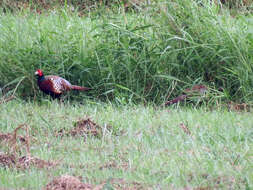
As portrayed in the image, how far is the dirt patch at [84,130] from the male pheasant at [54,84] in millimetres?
1471

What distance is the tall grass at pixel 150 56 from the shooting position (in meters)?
5.93

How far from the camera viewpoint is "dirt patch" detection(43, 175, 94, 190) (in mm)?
2961

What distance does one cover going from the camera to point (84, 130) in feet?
14.5

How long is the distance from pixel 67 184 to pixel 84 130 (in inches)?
57.6

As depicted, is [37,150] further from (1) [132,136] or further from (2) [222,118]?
(2) [222,118]

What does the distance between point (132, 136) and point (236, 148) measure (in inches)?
35.2

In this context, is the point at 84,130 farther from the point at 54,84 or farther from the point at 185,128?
the point at 54,84

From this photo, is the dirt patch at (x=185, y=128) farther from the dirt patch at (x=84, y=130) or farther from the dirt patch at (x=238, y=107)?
the dirt patch at (x=238, y=107)

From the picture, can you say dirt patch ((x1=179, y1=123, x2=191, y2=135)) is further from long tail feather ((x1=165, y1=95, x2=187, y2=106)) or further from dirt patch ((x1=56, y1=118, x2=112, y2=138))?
long tail feather ((x1=165, y1=95, x2=187, y2=106))

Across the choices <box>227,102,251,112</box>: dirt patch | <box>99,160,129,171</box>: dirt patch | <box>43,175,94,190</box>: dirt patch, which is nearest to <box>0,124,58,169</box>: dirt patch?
<box>99,160,129,171</box>: dirt patch

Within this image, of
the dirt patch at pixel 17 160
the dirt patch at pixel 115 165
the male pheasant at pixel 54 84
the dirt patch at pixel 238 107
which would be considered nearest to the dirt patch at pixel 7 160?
the dirt patch at pixel 17 160

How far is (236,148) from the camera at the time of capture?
3.76 m

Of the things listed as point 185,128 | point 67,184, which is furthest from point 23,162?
point 185,128

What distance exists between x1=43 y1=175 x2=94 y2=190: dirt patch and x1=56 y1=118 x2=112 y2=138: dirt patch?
1330mm
